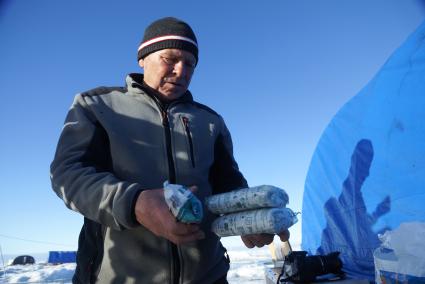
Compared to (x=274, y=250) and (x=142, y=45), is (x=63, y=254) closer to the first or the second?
(x=274, y=250)

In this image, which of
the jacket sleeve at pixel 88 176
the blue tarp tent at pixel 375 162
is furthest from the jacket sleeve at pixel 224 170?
the blue tarp tent at pixel 375 162

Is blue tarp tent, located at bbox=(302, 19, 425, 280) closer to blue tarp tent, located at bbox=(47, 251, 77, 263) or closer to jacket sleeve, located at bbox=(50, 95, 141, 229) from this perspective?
jacket sleeve, located at bbox=(50, 95, 141, 229)

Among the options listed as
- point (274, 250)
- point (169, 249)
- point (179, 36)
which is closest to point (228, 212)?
point (169, 249)

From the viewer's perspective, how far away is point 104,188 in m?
1.24

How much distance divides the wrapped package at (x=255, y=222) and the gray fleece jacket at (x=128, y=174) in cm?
16

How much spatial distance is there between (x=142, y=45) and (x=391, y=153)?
270cm

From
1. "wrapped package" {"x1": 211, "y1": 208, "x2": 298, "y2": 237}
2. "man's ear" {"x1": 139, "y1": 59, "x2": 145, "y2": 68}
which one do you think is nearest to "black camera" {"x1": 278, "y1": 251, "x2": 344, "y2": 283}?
"wrapped package" {"x1": 211, "y1": 208, "x2": 298, "y2": 237}

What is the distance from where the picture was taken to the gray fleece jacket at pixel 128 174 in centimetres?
130

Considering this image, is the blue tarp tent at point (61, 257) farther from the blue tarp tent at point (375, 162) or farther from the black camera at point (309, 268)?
the black camera at point (309, 268)

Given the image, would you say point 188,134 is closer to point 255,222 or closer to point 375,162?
point 255,222

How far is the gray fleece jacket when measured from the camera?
1297 millimetres

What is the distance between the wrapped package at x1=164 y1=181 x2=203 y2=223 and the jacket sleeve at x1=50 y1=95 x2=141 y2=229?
0.14 m

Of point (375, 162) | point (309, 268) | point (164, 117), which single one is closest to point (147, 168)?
point (164, 117)

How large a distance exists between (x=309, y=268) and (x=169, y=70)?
2.31m
